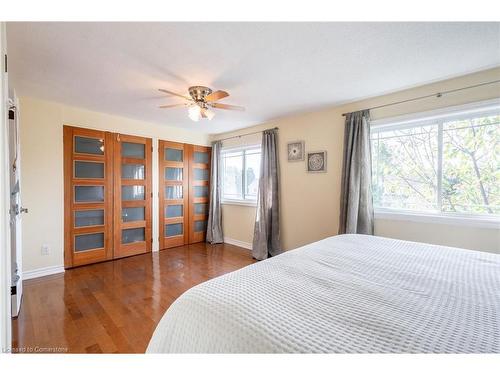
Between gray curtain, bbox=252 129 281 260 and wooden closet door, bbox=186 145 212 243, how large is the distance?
153 cm

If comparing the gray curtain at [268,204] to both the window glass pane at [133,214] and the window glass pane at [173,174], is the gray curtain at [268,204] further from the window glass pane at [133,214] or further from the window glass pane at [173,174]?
the window glass pane at [133,214]

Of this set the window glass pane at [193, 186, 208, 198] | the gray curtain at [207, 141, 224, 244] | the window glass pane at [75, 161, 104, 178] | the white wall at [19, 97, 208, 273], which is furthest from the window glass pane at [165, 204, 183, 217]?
the white wall at [19, 97, 208, 273]

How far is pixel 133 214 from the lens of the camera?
3.85 metres

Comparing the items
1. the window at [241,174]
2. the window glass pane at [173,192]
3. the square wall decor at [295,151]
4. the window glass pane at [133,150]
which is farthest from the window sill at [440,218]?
the window glass pane at [133,150]

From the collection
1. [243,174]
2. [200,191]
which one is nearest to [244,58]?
[243,174]

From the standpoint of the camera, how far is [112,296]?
2.39 meters

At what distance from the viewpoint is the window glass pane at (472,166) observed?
6.97ft

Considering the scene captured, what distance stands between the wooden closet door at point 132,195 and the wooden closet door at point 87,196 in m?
0.10

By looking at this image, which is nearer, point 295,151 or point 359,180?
point 359,180

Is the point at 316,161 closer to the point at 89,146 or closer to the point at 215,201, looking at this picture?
the point at 215,201

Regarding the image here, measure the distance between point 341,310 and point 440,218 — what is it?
2.25 m

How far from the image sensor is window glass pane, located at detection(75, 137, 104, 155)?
3.27m
